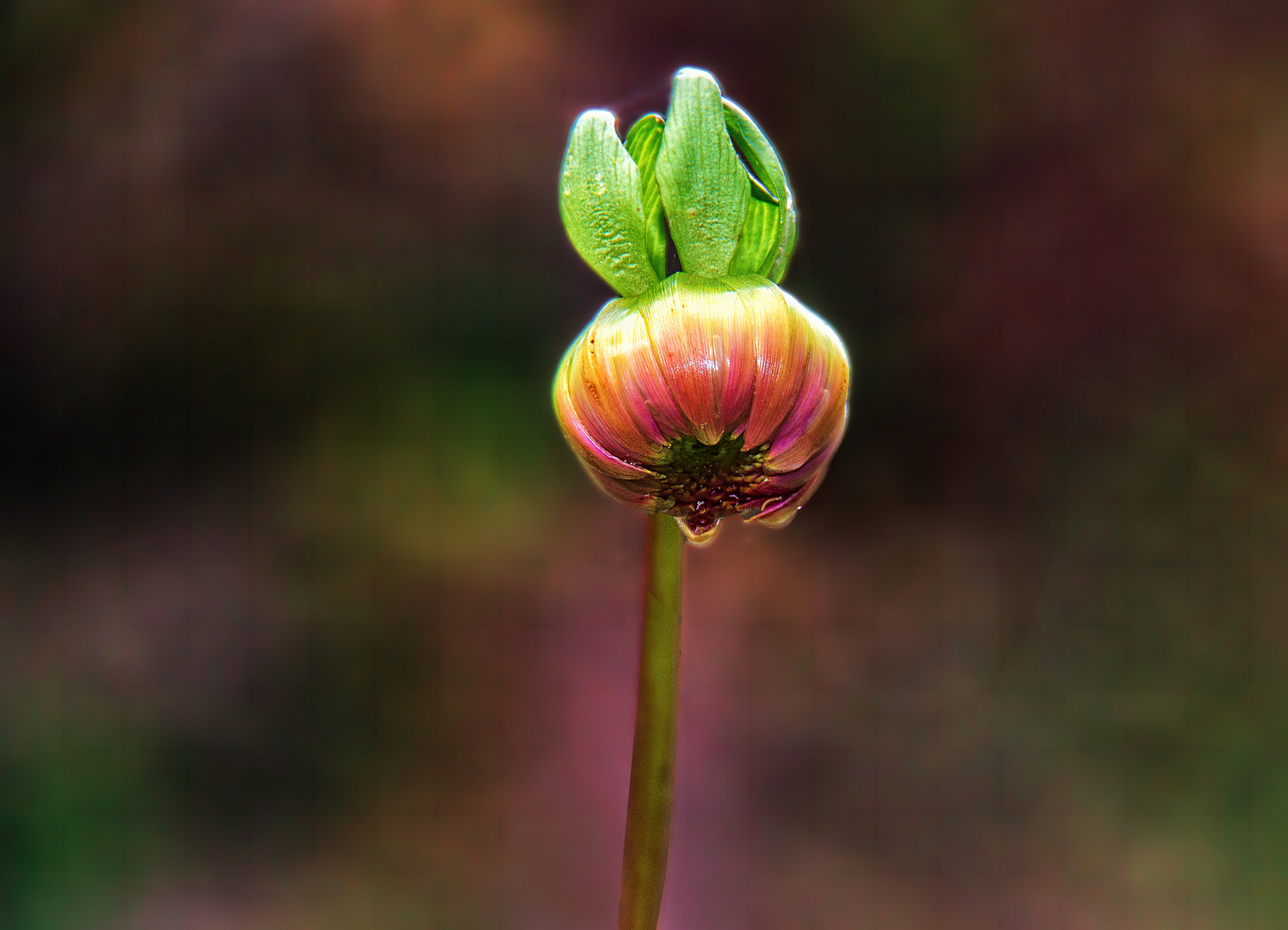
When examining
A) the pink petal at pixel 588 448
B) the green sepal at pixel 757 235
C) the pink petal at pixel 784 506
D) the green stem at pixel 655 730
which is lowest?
the green stem at pixel 655 730

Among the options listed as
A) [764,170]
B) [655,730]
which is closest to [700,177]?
[764,170]

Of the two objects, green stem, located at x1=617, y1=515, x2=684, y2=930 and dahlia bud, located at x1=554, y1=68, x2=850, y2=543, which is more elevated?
dahlia bud, located at x1=554, y1=68, x2=850, y2=543

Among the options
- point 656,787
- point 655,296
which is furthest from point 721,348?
point 656,787

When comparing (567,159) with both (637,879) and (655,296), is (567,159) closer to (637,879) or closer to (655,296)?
(655,296)

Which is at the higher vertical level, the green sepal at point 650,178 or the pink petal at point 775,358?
the green sepal at point 650,178

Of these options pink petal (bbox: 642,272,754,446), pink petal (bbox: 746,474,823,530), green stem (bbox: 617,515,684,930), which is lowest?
green stem (bbox: 617,515,684,930)

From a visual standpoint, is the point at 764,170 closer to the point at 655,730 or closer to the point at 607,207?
the point at 607,207

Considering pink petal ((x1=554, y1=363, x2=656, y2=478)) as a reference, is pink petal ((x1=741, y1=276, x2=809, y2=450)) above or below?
above
